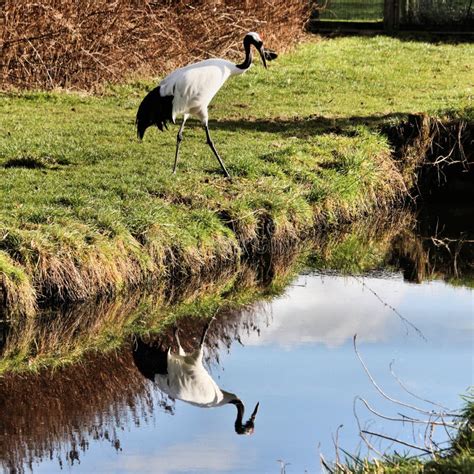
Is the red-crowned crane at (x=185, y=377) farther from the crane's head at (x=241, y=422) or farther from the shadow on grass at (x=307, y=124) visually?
the shadow on grass at (x=307, y=124)

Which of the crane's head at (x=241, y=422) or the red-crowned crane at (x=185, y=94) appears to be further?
the red-crowned crane at (x=185, y=94)

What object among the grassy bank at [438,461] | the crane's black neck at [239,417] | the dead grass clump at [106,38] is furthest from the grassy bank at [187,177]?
the grassy bank at [438,461]

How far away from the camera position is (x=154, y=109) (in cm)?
1280

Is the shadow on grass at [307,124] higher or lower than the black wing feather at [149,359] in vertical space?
higher

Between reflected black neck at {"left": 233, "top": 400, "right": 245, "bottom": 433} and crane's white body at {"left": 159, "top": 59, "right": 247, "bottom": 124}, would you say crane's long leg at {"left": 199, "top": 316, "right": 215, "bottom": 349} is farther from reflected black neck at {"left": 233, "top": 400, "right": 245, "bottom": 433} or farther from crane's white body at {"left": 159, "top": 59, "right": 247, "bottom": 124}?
crane's white body at {"left": 159, "top": 59, "right": 247, "bottom": 124}

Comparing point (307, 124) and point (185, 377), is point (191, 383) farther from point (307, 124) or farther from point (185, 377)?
point (307, 124)

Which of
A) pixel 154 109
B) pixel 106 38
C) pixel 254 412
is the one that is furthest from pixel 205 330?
pixel 106 38

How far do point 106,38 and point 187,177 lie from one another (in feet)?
17.8

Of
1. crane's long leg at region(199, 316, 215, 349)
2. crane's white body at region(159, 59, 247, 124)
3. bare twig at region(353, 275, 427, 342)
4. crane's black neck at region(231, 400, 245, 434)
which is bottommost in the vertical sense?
crane's black neck at region(231, 400, 245, 434)

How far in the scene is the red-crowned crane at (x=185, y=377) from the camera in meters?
8.55

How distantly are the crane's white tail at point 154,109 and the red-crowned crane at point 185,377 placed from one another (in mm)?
3502

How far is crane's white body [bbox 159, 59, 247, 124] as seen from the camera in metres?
12.5

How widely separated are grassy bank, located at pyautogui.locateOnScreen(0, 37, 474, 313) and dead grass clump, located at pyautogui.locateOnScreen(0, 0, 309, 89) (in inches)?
15.4

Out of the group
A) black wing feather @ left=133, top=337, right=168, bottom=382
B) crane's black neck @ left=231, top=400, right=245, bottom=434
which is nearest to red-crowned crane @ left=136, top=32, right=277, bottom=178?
black wing feather @ left=133, top=337, right=168, bottom=382
